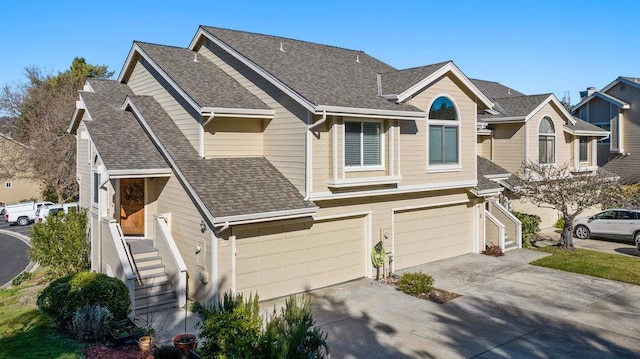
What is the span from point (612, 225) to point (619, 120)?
470 inches

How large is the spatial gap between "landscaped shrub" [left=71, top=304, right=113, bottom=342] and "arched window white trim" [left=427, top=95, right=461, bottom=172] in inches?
430

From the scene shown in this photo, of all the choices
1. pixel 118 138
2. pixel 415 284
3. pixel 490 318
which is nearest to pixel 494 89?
pixel 415 284

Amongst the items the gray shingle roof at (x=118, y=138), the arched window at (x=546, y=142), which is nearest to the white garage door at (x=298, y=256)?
the gray shingle roof at (x=118, y=138)

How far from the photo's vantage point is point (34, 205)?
34219 mm

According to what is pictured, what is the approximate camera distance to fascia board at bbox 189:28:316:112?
1294 cm

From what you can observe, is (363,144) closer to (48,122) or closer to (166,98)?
(166,98)

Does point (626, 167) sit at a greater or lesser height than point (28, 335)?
greater

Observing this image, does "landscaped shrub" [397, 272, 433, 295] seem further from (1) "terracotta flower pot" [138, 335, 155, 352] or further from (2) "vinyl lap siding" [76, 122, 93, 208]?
(2) "vinyl lap siding" [76, 122, 93, 208]

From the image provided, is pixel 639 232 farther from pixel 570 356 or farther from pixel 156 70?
pixel 156 70

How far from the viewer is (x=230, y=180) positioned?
43.2 feet

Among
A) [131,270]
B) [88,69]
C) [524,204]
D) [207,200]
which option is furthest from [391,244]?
[88,69]

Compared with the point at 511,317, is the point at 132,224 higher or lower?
higher

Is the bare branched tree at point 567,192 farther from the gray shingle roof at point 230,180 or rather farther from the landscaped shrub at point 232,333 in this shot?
the landscaped shrub at point 232,333

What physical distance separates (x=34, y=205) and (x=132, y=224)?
23.3 m
